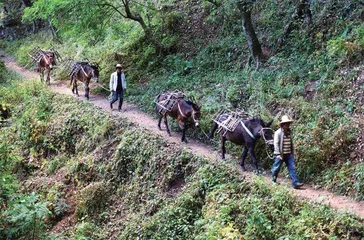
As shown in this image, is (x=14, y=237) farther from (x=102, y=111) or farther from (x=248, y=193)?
(x=102, y=111)

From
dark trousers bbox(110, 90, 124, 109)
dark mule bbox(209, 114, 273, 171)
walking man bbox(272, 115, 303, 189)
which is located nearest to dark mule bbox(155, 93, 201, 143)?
dark mule bbox(209, 114, 273, 171)

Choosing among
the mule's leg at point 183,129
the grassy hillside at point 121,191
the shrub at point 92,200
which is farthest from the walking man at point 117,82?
the shrub at point 92,200

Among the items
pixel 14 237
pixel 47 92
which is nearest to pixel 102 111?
pixel 47 92

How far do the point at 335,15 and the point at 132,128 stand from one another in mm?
8025

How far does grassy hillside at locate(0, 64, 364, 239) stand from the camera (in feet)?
27.3

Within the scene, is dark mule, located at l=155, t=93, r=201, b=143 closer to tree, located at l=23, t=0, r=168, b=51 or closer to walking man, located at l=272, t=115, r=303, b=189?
walking man, located at l=272, t=115, r=303, b=189

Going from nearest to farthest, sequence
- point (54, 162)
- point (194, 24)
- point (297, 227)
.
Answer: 1. point (297, 227)
2. point (54, 162)
3. point (194, 24)

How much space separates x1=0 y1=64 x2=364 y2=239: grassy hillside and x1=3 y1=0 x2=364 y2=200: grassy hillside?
4.85 ft

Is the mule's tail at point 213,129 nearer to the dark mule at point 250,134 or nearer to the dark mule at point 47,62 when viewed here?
the dark mule at point 250,134

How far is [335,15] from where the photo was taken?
550 inches

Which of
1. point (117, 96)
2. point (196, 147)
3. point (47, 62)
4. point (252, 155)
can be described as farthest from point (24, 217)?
point (47, 62)

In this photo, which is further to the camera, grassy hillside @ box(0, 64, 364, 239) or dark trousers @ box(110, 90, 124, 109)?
dark trousers @ box(110, 90, 124, 109)

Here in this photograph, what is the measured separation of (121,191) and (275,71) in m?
6.49

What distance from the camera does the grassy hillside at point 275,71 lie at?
32.1ft
